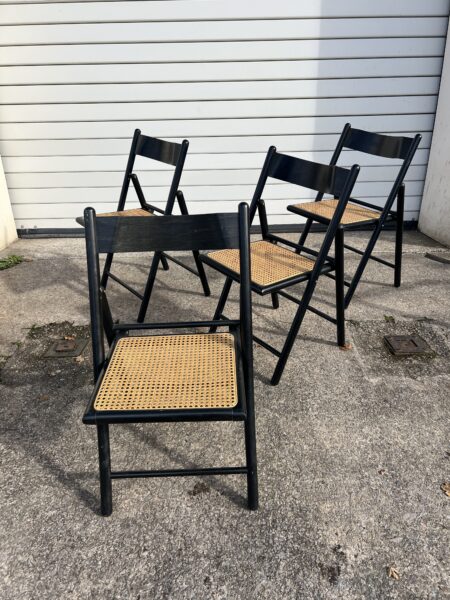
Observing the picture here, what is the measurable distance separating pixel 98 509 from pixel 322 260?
5.05 feet

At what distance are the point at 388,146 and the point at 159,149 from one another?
5.34ft

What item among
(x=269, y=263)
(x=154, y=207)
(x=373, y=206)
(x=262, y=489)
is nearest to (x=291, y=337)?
(x=269, y=263)

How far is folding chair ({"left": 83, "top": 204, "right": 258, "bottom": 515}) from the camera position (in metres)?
1.48

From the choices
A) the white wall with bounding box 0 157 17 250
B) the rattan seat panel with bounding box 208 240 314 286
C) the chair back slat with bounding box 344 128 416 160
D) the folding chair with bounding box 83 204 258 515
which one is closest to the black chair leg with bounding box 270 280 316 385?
the rattan seat panel with bounding box 208 240 314 286

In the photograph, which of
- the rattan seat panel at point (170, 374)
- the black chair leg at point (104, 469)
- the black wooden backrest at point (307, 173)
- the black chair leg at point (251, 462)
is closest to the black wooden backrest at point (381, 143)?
the black wooden backrest at point (307, 173)

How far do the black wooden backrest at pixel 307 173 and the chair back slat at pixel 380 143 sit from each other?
912 mm

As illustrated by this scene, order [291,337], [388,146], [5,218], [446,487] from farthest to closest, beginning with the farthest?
[5,218], [388,146], [291,337], [446,487]

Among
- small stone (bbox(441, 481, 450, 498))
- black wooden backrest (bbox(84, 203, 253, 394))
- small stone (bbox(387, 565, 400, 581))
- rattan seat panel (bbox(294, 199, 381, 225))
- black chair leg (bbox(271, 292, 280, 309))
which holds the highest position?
black wooden backrest (bbox(84, 203, 253, 394))

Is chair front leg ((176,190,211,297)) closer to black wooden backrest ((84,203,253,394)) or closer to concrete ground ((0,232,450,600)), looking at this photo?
concrete ground ((0,232,450,600))

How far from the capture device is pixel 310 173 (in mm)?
2416

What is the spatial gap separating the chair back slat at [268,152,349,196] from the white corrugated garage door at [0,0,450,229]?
203cm

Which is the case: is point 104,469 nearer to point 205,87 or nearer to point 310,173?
point 310,173

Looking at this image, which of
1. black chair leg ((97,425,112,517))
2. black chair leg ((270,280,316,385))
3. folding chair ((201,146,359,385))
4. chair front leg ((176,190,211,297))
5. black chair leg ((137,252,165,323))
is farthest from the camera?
chair front leg ((176,190,211,297))

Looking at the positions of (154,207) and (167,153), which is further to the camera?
(154,207)
